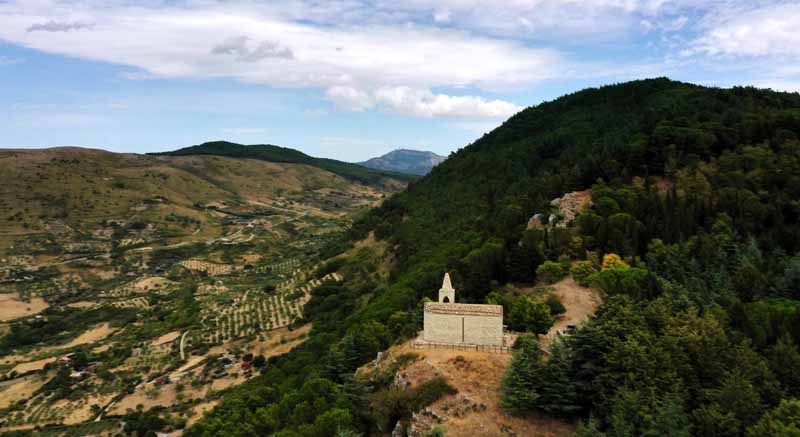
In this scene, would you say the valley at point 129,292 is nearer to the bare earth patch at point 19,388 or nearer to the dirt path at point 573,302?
the bare earth patch at point 19,388

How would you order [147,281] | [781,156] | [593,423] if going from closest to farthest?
1. [593,423]
2. [781,156]
3. [147,281]

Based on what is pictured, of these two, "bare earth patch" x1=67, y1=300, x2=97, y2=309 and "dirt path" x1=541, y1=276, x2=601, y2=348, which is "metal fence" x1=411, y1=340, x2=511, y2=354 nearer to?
"dirt path" x1=541, y1=276, x2=601, y2=348

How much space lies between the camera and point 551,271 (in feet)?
136

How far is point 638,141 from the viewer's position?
6009cm

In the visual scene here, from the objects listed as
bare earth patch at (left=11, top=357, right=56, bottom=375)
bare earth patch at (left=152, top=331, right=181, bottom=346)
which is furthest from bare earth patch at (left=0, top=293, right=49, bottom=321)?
bare earth patch at (left=152, top=331, right=181, bottom=346)

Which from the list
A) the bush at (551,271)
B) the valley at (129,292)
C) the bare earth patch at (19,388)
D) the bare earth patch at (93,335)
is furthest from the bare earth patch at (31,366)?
the bush at (551,271)

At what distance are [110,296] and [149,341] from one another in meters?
37.7

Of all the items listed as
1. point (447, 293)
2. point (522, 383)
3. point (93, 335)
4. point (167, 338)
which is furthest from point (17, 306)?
point (522, 383)

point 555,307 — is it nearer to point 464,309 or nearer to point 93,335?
point 464,309

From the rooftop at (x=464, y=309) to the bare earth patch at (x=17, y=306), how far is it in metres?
93.6

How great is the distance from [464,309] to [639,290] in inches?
494

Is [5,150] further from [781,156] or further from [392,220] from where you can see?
[781,156]

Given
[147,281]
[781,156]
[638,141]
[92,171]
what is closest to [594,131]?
[638,141]

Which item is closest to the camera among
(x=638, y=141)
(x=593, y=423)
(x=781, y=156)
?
(x=593, y=423)
